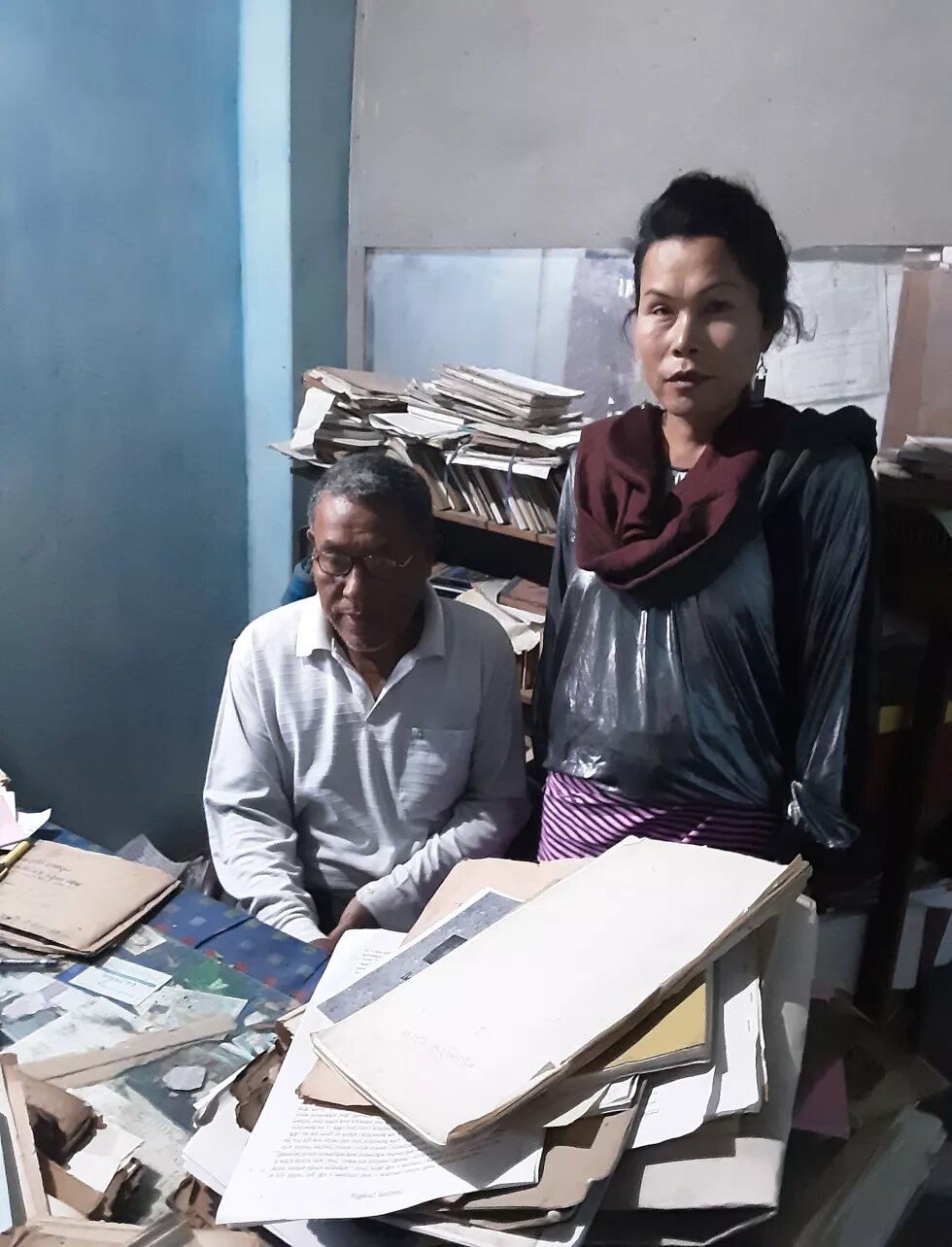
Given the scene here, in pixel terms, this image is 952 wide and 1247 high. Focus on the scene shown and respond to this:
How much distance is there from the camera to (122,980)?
1048 mm

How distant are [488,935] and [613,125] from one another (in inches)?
68.5

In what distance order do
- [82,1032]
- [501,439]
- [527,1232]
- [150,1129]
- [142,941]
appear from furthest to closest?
[501,439] < [142,941] < [82,1032] < [150,1129] < [527,1232]

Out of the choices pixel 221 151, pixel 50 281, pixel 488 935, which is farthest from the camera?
pixel 221 151

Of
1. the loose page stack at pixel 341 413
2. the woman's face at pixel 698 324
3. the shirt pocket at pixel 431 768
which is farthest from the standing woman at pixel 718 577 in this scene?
the loose page stack at pixel 341 413

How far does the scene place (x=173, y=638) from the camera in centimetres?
254

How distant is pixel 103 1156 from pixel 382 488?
2.89ft

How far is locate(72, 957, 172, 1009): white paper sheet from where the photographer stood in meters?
1.02

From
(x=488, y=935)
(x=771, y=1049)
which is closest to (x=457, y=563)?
(x=488, y=935)

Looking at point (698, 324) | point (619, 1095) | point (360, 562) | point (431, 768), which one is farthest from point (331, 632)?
point (619, 1095)

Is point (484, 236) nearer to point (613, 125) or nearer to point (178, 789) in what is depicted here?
point (613, 125)

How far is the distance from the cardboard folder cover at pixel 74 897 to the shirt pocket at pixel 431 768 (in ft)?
1.28

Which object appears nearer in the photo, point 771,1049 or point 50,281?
point 771,1049

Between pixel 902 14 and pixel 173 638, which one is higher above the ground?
pixel 902 14

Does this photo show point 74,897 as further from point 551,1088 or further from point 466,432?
point 466,432
